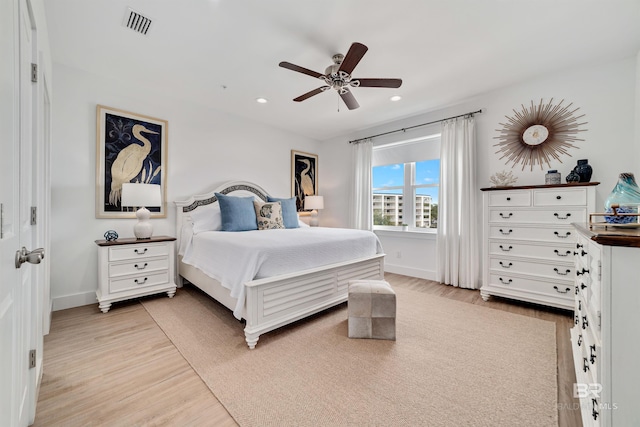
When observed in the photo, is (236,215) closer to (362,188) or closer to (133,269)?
(133,269)

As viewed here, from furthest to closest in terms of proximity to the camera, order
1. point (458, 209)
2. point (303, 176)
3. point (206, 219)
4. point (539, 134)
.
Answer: point (303, 176) → point (458, 209) → point (206, 219) → point (539, 134)

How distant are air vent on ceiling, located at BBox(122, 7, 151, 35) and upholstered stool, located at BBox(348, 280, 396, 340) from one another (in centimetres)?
281

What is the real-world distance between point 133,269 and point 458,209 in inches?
165

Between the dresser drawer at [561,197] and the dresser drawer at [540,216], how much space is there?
Answer: 0.21 feet

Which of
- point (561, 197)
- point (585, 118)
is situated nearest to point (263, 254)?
point (561, 197)

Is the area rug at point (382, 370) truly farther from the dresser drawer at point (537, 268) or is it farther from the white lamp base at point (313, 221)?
the white lamp base at point (313, 221)

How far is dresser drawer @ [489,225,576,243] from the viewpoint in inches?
102

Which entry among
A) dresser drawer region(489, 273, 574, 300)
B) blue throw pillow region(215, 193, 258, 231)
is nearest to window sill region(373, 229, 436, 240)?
dresser drawer region(489, 273, 574, 300)

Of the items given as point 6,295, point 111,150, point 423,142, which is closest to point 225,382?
point 6,295

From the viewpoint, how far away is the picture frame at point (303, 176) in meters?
5.06

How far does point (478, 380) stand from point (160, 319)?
2.74 metres

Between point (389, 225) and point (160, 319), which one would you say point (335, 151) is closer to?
point (389, 225)

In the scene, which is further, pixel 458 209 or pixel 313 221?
pixel 313 221

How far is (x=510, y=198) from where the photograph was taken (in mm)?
2939
